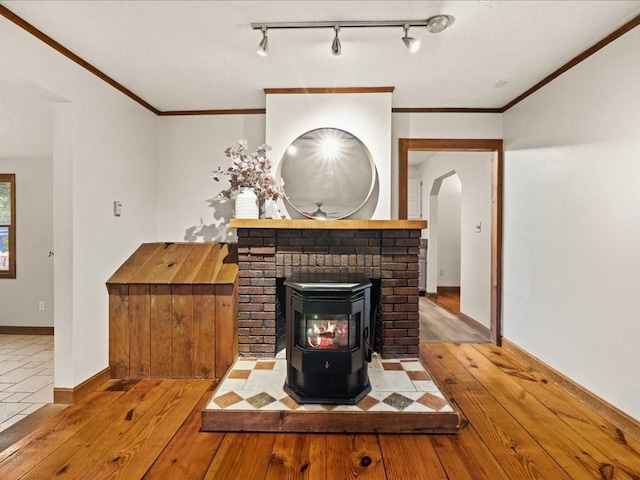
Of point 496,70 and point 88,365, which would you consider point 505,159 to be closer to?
point 496,70

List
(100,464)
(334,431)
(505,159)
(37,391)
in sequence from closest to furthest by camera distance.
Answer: (100,464)
(334,431)
(37,391)
(505,159)

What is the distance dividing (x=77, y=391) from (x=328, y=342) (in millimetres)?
1774

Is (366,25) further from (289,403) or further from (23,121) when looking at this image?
(23,121)

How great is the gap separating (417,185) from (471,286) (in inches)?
104

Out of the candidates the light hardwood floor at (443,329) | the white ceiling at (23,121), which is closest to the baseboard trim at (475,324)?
the light hardwood floor at (443,329)

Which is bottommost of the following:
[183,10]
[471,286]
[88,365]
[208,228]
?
[88,365]

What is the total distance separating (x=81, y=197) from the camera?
2322 millimetres

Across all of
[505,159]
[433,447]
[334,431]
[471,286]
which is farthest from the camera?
[471,286]

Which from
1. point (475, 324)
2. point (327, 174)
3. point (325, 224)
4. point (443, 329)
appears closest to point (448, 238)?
point (475, 324)

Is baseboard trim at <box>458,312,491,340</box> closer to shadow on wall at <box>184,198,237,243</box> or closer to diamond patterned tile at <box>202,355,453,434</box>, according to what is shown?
diamond patterned tile at <box>202,355,453,434</box>

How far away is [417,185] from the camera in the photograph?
621cm

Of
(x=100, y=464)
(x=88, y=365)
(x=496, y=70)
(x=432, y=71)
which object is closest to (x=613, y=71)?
(x=496, y=70)

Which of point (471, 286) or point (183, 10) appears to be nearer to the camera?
point (183, 10)

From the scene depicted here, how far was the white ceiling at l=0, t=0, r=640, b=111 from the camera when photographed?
179 centimetres
